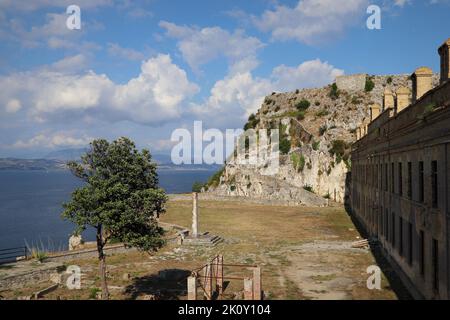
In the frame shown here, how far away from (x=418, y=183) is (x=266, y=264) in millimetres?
12810

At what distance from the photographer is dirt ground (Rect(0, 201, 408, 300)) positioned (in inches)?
840

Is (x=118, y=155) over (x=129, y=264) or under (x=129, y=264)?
over

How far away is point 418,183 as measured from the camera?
1833cm

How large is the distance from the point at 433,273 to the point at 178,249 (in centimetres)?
2213

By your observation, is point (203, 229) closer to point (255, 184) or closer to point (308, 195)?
point (308, 195)

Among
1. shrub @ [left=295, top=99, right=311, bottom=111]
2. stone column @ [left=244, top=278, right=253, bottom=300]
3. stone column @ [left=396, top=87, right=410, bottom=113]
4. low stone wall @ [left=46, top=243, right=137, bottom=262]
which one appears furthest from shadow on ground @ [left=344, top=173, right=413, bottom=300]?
shrub @ [left=295, top=99, right=311, bottom=111]

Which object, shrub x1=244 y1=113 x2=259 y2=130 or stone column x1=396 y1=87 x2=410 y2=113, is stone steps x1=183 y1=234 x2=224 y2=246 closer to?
stone column x1=396 y1=87 x2=410 y2=113

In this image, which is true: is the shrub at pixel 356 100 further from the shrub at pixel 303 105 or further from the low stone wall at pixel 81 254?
the low stone wall at pixel 81 254

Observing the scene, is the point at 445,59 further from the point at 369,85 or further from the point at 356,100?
the point at 369,85

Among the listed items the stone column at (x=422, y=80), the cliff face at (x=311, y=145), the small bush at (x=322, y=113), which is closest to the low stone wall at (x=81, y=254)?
the stone column at (x=422, y=80)

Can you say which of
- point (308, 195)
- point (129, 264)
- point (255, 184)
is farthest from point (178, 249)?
point (255, 184)

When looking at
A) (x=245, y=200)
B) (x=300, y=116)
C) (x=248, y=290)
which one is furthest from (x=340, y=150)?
(x=248, y=290)

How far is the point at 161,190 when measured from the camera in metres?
18.6

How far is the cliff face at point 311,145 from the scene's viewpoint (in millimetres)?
71688
